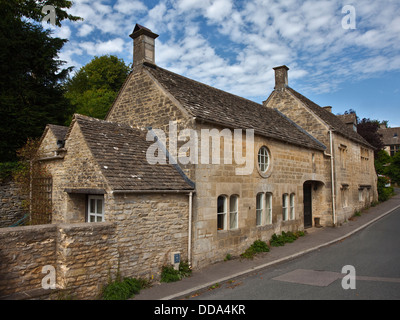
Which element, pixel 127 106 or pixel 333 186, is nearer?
pixel 127 106

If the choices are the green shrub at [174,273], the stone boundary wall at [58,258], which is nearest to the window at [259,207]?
the green shrub at [174,273]

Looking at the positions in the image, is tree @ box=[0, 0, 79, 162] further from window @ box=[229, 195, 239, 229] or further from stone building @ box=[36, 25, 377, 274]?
window @ box=[229, 195, 239, 229]

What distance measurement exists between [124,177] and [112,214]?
1.13 metres

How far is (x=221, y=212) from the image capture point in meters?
10.5

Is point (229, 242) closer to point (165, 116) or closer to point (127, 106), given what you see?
point (165, 116)

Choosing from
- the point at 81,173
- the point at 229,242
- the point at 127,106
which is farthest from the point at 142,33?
the point at 229,242

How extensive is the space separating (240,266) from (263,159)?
493cm

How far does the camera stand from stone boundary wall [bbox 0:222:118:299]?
5.84 metres

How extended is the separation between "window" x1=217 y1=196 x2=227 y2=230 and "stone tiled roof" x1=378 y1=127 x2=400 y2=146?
216 ft

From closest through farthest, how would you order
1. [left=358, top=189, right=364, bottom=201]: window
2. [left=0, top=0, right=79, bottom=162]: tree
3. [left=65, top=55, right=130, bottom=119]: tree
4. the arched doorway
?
[left=0, top=0, right=79, bottom=162]: tree, the arched doorway, [left=358, top=189, right=364, bottom=201]: window, [left=65, top=55, right=130, bottom=119]: tree

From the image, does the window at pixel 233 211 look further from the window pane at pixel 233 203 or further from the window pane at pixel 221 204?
the window pane at pixel 221 204

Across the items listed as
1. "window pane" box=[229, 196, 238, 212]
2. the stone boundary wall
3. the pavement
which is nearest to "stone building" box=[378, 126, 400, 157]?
the pavement

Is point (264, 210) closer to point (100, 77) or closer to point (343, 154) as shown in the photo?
point (343, 154)
